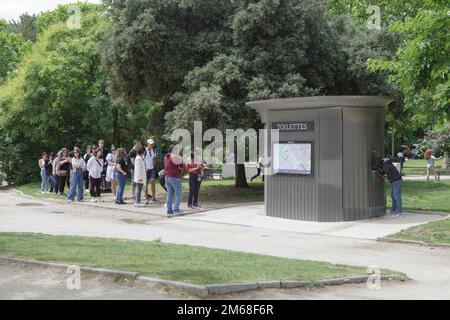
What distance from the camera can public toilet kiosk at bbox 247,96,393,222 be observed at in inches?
602

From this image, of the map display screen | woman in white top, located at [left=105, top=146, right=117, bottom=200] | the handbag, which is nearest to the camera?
the map display screen

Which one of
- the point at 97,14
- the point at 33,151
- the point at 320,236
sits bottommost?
the point at 320,236

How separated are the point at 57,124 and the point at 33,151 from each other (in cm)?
208

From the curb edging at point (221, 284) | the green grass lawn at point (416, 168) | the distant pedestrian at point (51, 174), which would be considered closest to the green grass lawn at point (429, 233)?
the curb edging at point (221, 284)

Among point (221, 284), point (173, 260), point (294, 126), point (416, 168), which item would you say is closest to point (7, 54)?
point (416, 168)

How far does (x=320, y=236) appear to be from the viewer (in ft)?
44.4

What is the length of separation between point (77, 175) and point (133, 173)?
189cm

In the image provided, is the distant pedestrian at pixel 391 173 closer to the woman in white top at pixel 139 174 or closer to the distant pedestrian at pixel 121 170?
the woman in white top at pixel 139 174

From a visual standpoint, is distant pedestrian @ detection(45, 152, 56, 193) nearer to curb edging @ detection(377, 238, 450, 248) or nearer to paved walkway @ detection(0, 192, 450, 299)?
paved walkway @ detection(0, 192, 450, 299)

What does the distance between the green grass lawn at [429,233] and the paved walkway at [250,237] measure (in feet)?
1.55

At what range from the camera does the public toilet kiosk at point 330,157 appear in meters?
15.3

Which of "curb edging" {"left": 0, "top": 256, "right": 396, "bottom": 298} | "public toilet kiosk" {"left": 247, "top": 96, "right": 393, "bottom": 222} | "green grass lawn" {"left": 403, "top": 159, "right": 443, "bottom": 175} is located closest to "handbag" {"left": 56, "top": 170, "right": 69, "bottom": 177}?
"public toilet kiosk" {"left": 247, "top": 96, "right": 393, "bottom": 222}
